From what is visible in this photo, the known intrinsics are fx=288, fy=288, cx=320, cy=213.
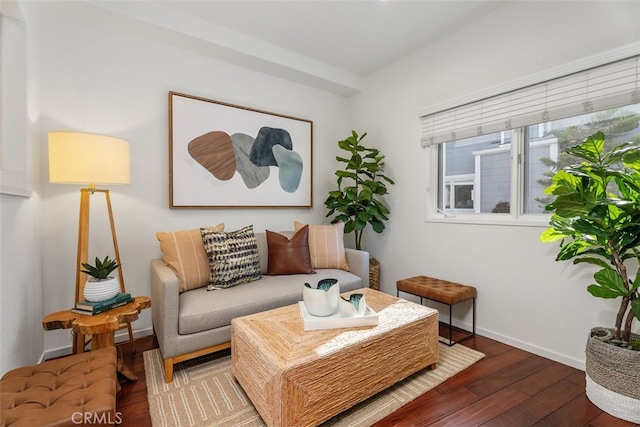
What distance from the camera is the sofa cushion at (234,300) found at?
1881 mm

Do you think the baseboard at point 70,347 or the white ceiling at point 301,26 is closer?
the baseboard at point 70,347

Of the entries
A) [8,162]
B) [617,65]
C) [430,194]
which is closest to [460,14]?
[617,65]

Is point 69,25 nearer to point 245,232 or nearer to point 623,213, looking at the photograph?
point 245,232

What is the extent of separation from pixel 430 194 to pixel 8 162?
10.5ft

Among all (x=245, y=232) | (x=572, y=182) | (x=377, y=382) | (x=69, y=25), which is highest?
(x=69, y=25)

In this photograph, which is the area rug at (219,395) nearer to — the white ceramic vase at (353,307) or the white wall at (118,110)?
the white ceramic vase at (353,307)

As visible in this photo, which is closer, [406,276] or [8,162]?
[8,162]

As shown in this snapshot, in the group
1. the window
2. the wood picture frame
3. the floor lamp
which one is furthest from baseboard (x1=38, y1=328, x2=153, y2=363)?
the window

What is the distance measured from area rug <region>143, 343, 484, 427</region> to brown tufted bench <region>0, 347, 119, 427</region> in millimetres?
452

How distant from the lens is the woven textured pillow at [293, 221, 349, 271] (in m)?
2.91

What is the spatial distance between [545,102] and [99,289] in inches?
130

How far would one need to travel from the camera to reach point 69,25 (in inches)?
87.0

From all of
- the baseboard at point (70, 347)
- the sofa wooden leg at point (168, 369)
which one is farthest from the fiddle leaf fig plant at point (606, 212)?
the baseboard at point (70, 347)

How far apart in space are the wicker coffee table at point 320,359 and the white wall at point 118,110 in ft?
4.65
